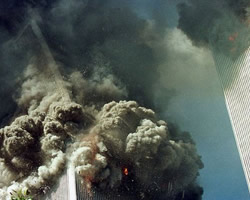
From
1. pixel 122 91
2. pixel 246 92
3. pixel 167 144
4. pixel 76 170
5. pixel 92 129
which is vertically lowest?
pixel 76 170

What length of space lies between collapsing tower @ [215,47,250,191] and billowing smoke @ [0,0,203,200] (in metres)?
12.0

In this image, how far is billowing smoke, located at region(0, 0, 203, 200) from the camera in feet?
268

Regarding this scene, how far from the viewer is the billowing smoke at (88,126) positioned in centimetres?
8156

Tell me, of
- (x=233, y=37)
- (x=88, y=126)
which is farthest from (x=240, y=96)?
(x=88, y=126)

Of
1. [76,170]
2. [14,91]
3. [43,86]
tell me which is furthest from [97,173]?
[14,91]

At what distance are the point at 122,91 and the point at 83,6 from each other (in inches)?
1261

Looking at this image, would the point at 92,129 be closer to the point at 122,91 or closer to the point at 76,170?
the point at 76,170

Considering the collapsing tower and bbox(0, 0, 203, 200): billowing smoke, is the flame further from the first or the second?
bbox(0, 0, 203, 200): billowing smoke

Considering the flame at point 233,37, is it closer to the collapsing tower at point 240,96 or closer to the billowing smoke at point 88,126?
the collapsing tower at point 240,96

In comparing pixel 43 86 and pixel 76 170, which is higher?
pixel 43 86

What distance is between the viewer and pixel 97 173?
79.4 m

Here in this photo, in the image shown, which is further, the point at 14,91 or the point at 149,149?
the point at 14,91

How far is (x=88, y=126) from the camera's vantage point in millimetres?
86250

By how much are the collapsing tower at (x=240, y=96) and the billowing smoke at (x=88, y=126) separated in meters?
12.0
